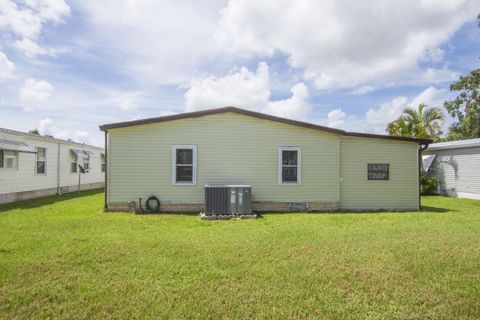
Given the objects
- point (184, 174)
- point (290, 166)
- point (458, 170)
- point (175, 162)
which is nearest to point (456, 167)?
point (458, 170)

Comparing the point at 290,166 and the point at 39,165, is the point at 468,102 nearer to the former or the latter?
the point at 290,166

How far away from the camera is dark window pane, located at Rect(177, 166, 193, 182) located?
10.1 metres

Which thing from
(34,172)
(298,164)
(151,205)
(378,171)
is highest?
(298,164)

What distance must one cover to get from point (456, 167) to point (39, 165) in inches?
845

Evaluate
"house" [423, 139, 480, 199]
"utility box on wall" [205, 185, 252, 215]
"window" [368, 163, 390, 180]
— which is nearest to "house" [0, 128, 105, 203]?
"utility box on wall" [205, 185, 252, 215]

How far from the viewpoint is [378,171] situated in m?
10.8

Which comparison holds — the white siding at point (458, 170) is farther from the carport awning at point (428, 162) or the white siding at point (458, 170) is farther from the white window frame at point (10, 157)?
the white window frame at point (10, 157)

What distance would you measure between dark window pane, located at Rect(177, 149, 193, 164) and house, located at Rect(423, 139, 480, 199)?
13.8 m

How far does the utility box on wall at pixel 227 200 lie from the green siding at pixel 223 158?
0.81 meters

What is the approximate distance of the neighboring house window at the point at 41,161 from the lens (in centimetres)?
1369

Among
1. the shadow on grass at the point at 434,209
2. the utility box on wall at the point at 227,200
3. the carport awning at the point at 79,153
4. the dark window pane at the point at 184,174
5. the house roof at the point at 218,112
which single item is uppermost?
the house roof at the point at 218,112

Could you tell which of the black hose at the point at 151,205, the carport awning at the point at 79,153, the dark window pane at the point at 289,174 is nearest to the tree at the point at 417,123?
the dark window pane at the point at 289,174

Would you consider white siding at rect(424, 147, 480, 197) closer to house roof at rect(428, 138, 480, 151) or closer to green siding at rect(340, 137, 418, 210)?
house roof at rect(428, 138, 480, 151)

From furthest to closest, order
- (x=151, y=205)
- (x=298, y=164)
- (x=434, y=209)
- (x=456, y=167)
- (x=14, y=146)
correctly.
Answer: (x=456, y=167), (x=14, y=146), (x=434, y=209), (x=298, y=164), (x=151, y=205)
